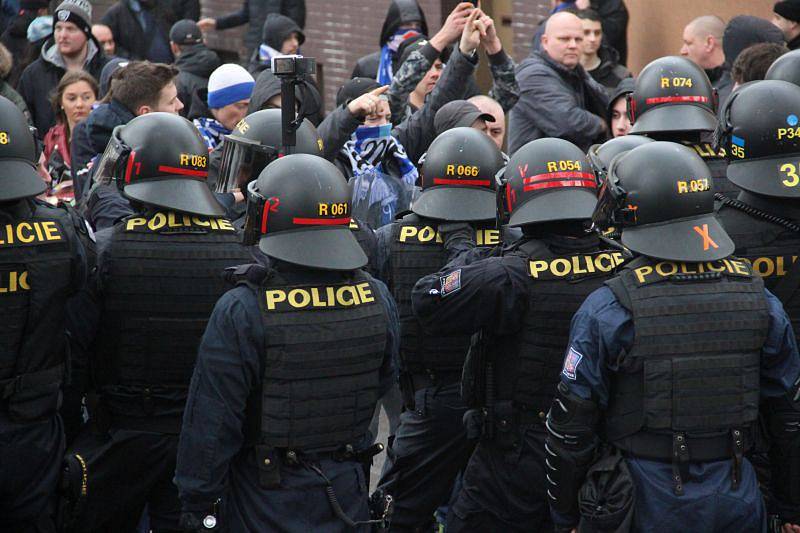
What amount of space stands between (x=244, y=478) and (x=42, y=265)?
1.27 metres

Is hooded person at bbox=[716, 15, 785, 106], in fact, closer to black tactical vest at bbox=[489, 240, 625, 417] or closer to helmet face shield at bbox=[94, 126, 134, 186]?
black tactical vest at bbox=[489, 240, 625, 417]

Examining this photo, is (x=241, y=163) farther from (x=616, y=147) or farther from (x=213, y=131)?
(x=213, y=131)

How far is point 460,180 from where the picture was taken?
555 cm

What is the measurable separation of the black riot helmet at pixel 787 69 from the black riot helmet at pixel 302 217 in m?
3.05

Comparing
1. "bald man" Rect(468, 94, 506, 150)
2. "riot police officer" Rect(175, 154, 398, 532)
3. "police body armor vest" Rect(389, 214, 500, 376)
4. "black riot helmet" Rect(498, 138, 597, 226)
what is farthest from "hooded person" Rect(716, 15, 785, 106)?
"riot police officer" Rect(175, 154, 398, 532)

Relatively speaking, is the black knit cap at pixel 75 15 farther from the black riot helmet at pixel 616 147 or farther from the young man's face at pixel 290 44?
the black riot helmet at pixel 616 147

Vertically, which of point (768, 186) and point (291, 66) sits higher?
point (291, 66)

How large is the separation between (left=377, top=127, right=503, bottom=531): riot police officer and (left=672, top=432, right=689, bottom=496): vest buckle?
62.4 inches

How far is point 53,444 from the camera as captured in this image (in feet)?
16.4

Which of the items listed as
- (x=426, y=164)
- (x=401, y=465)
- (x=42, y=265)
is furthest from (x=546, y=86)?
(x=42, y=265)

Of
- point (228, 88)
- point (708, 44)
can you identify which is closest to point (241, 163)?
point (228, 88)

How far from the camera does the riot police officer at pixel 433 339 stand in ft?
18.2

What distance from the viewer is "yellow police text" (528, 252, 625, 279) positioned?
4.75 meters

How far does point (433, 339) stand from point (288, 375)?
148 centimetres
